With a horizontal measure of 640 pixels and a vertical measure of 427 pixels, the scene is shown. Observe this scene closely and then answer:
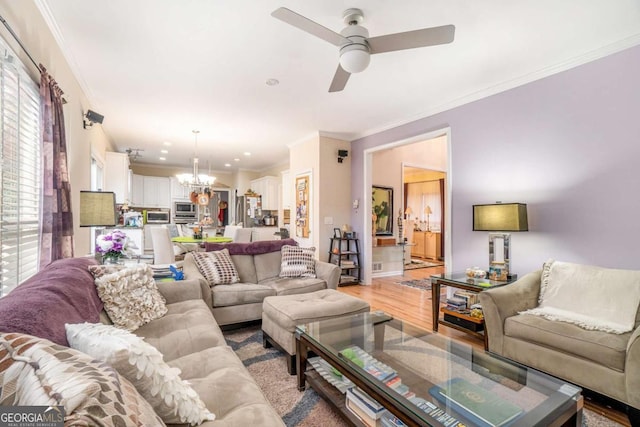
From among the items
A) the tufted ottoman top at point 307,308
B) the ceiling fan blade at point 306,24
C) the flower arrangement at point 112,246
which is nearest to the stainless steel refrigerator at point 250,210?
the flower arrangement at point 112,246

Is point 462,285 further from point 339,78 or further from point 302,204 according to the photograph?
point 302,204

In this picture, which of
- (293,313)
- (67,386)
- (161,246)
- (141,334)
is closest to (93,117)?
(161,246)

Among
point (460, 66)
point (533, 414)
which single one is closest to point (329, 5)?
point (460, 66)

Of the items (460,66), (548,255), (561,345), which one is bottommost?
(561,345)

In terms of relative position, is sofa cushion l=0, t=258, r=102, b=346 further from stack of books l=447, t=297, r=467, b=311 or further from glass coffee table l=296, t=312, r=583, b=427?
stack of books l=447, t=297, r=467, b=311

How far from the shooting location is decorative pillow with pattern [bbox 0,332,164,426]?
0.55 meters

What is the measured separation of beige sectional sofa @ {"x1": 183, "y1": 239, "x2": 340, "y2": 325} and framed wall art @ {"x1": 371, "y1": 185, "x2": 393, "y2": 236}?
111 inches

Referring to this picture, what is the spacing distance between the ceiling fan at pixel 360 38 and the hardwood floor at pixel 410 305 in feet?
8.42

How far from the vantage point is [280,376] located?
216 cm

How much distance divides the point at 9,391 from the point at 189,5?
2391 millimetres

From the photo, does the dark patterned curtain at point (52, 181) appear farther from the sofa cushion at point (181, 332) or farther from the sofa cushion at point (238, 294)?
the sofa cushion at point (238, 294)

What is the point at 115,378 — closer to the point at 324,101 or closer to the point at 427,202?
the point at 324,101

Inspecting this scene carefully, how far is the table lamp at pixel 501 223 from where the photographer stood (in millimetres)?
2766

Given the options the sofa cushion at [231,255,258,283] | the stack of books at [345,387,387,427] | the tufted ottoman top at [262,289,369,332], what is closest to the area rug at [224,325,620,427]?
the stack of books at [345,387,387,427]
